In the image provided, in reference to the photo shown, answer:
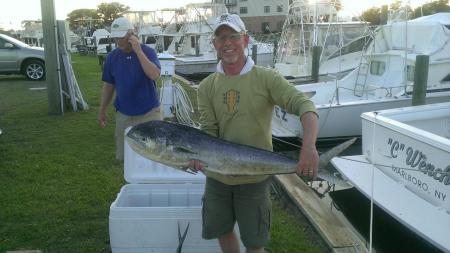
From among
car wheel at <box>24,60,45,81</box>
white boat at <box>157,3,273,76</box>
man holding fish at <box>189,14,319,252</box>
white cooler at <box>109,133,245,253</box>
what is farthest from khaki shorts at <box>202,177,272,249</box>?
white boat at <box>157,3,273,76</box>

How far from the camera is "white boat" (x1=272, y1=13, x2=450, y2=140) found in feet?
29.8

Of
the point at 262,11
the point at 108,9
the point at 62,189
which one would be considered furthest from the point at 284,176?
the point at 108,9

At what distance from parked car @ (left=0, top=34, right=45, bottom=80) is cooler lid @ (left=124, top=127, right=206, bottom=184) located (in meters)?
15.5

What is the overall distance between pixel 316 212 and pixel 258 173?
2289mm

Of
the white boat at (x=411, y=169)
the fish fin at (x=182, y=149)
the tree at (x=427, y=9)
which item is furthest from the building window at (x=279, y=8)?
the fish fin at (x=182, y=149)

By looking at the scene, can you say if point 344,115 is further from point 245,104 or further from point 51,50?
point 245,104

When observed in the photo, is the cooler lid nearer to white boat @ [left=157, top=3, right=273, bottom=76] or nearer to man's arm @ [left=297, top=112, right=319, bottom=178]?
man's arm @ [left=297, top=112, right=319, bottom=178]

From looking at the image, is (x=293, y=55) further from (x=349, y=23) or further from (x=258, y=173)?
(x=258, y=173)

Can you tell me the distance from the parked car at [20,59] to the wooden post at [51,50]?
7993 millimetres

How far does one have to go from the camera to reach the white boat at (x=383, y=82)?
29.8ft

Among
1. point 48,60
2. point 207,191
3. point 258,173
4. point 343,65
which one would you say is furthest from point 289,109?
point 343,65

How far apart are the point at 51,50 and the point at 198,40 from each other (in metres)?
19.2

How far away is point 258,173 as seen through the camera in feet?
9.27

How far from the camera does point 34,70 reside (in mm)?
18859
